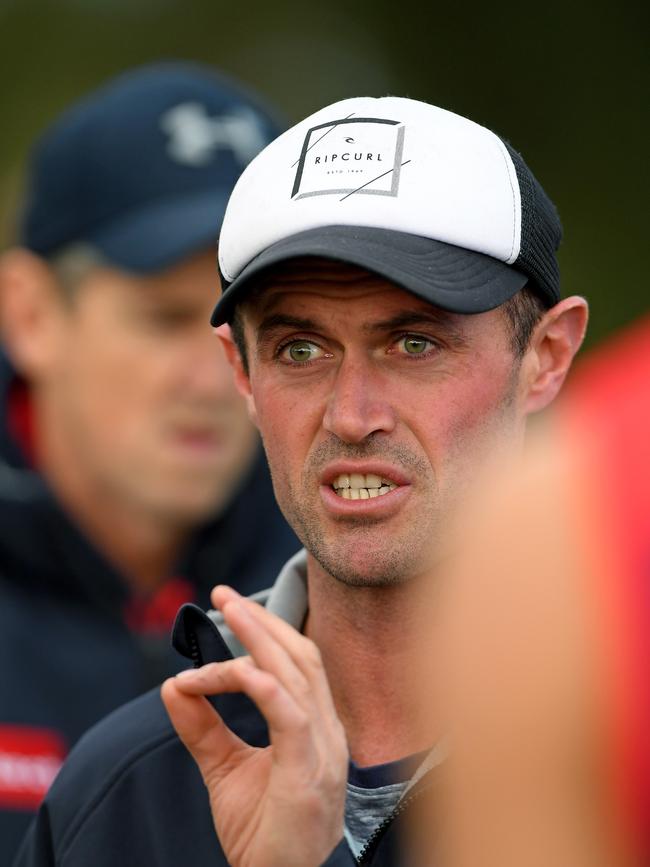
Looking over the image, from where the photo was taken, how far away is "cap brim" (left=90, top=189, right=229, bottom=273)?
15.4 feet

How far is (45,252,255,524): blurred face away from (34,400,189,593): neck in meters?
0.05

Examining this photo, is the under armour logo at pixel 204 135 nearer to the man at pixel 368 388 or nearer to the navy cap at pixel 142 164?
the navy cap at pixel 142 164

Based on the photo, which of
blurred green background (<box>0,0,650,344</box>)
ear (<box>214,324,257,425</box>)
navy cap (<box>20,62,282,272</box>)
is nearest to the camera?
ear (<box>214,324,257,425</box>)

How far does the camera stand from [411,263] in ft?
7.99

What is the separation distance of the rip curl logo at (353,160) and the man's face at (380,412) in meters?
0.12

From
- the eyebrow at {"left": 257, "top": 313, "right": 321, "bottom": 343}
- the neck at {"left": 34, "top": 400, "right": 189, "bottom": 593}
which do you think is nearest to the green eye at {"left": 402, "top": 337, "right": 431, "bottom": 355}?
the eyebrow at {"left": 257, "top": 313, "right": 321, "bottom": 343}

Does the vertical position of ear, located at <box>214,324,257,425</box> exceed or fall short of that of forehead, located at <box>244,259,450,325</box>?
it falls short

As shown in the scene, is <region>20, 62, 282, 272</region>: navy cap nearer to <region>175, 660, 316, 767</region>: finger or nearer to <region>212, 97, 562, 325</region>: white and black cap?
<region>212, 97, 562, 325</region>: white and black cap

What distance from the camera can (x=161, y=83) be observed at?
194 inches

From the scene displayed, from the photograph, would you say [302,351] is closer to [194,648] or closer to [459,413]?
[459,413]

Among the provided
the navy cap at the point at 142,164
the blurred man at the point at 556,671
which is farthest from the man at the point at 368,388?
the navy cap at the point at 142,164

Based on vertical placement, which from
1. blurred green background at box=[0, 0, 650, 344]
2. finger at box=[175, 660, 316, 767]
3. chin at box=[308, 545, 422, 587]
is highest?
finger at box=[175, 660, 316, 767]

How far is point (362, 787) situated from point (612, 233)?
904 cm

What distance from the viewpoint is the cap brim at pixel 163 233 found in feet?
15.4
